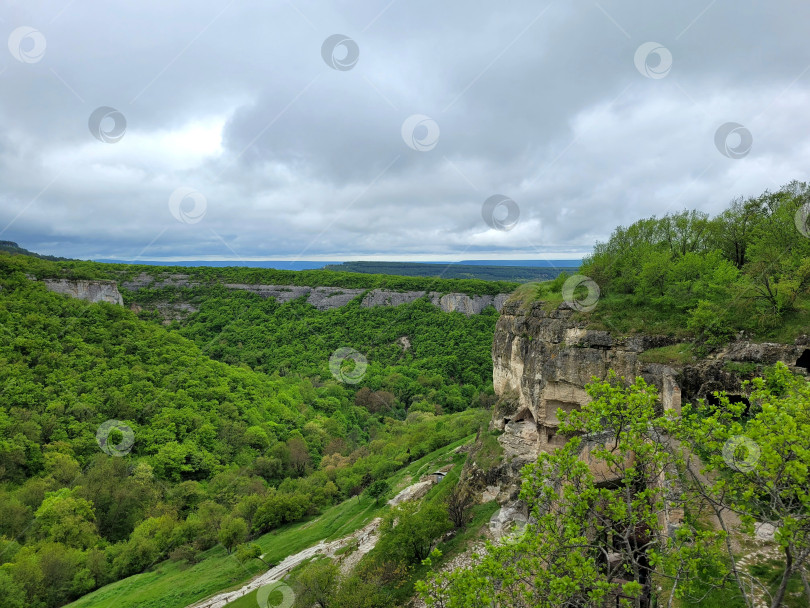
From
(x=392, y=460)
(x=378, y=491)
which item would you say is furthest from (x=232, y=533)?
(x=392, y=460)

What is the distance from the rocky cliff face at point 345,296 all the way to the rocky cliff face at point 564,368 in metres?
59.8

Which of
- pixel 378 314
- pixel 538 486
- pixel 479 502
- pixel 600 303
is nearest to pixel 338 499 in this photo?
pixel 479 502

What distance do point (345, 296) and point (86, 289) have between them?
4873cm

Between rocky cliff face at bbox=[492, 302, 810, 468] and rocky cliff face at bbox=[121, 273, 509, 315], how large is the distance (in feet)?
196

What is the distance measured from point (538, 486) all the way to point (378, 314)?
80.6 metres

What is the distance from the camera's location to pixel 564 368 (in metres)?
22.5

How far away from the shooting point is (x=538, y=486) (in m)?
9.64

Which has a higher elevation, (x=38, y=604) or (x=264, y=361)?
(x=264, y=361)

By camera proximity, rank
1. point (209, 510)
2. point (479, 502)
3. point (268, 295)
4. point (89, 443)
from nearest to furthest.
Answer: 1. point (479, 502)
2. point (209, 510)
3. point (89, 443)
4. point (268, 295)

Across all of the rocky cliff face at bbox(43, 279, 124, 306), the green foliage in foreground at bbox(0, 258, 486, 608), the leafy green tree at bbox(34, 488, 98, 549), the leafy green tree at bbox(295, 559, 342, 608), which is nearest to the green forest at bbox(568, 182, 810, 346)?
the leafy green tree at bbox(295, 559, 342, 608)

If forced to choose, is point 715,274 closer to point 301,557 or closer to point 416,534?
point 416,534

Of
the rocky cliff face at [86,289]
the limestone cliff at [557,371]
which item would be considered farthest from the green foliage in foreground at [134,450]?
the limestone cliff at [557,371]

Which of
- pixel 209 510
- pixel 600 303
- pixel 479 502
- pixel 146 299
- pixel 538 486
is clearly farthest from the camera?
pixel 146 299

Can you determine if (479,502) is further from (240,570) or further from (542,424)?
(240,570)
